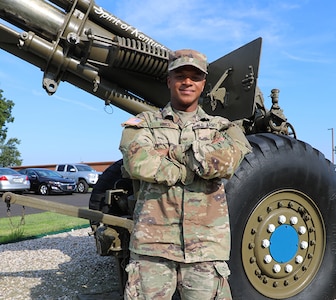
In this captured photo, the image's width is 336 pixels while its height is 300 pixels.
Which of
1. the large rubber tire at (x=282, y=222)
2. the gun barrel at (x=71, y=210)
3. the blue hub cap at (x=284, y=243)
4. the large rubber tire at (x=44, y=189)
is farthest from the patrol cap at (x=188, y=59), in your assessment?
the large rubber tire at (x=44, y=189)

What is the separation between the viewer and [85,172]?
20.7m

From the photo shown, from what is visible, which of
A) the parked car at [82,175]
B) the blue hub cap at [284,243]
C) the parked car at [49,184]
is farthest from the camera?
the parked car at [82,175]

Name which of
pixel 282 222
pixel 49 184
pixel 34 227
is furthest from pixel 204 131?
pixel 49 184

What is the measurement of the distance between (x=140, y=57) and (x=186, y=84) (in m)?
1.84

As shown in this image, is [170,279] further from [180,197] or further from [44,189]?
[44,189]

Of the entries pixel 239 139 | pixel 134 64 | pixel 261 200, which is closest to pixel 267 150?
pixel 261 200

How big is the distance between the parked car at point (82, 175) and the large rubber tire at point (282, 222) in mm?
17158

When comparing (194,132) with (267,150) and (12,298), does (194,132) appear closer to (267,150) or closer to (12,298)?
(267,150)

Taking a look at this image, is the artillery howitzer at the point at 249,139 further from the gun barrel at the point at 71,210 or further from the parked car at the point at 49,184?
the parked car at the point at 49,184

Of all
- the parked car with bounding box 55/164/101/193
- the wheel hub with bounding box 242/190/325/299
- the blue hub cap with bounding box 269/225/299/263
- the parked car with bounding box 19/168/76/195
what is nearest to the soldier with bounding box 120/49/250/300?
the wheel hub with bounding box 242/190/325/299

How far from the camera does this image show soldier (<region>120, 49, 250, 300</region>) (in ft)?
6.95

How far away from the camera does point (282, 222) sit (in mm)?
3119

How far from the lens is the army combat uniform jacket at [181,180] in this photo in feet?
6.88

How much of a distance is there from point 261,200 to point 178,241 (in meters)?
1.07
